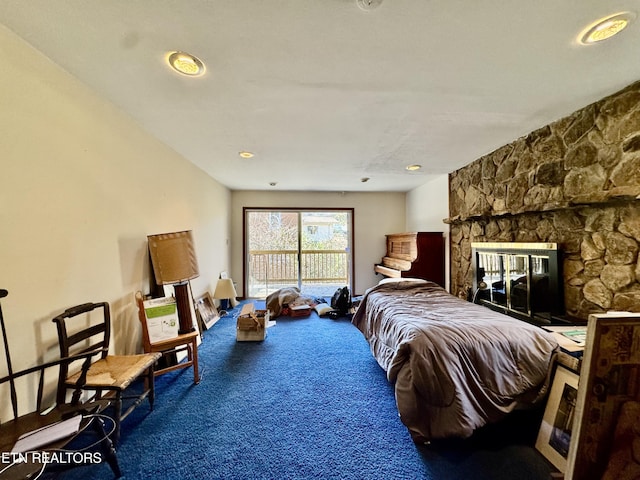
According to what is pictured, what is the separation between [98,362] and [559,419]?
2.95 meters

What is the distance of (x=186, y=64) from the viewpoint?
4.62 feet

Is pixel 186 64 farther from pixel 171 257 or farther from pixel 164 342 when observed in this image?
pixel 164 342

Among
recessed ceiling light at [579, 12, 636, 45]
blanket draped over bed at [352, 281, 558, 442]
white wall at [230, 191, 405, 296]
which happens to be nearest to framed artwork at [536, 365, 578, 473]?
blanket draped over bed at [352, 281, 558, 442]

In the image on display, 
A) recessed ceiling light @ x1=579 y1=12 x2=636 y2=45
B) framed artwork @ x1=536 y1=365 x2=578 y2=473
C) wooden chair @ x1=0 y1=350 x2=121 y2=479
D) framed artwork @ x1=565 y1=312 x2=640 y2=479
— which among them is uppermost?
recessed ceiling light @ x1=579 y1=12 x2=636 y2=45

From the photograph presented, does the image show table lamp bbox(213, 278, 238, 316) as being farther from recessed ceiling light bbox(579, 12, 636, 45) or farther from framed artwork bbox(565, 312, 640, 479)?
recessed ceiling light bbox(579, 12, 636, 45)

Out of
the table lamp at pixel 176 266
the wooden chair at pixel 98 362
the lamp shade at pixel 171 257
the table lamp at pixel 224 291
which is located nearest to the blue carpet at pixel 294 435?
the wooden chair at pixel 98 362

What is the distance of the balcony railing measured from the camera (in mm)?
5430

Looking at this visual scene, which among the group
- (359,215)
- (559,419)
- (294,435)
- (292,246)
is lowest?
(294,435)

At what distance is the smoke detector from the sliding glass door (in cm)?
426

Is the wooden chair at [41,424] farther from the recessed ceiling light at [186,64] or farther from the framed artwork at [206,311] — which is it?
the framed artwork at [206,311]

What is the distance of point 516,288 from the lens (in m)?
2.44

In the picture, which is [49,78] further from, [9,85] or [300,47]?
[300,47]

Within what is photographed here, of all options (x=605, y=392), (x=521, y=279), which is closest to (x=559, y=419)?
(x=605, y=392)

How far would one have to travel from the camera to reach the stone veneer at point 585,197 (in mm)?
1640
